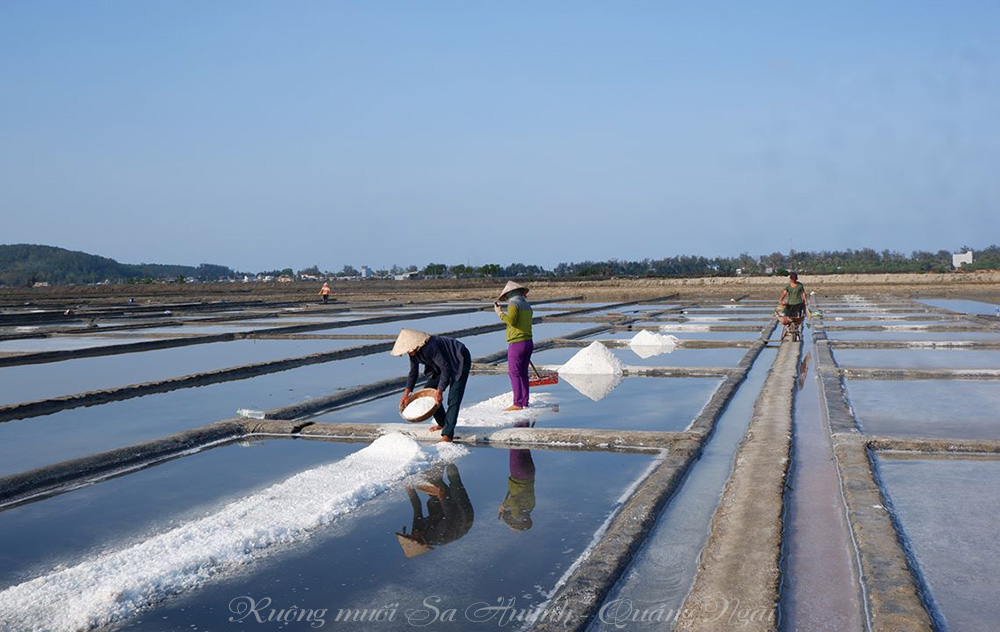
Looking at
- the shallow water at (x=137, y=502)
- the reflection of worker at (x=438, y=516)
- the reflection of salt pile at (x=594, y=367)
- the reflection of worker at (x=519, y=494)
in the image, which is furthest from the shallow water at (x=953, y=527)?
the reflection of salt pile at (x=594, y=367)

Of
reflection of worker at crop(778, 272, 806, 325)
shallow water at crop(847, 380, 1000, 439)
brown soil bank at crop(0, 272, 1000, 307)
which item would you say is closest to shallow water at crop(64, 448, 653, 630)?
shallow water at crop(847, 380, 1000, 439)

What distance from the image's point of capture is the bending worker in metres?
5.46

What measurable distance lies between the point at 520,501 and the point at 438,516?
0.46m

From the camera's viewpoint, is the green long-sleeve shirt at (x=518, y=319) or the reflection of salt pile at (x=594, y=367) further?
the reflection of salt pile at (x=594, y=367)

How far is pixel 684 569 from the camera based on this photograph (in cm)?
337

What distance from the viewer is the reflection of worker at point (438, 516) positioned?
12.3 feet

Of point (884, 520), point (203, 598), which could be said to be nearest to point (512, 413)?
point (884, 520)

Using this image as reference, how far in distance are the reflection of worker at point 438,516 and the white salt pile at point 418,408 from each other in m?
0.91

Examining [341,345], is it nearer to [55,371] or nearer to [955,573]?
[55,371]

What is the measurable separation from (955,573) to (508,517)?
1854 millimetres

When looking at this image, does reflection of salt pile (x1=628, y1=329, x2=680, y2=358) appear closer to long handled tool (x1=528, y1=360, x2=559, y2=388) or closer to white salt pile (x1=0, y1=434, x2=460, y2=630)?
long handled tool (x1=528, y1=360, x2=559, y2=388)

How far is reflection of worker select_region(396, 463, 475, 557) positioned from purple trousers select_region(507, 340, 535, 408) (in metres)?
1.92

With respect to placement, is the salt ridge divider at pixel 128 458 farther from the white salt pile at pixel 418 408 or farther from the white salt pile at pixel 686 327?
the white salt pile at pixel 686 327

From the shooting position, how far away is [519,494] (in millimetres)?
4508
